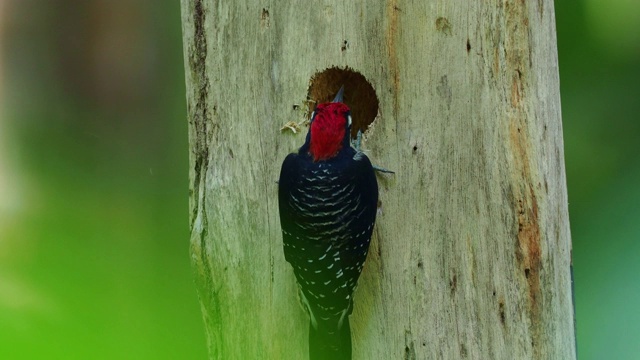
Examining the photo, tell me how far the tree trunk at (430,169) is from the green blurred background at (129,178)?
36cm

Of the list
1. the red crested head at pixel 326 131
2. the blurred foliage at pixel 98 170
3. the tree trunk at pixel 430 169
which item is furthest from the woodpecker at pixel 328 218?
the blurred foliage at pixel 98 170

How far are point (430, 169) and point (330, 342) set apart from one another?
2.33 ft

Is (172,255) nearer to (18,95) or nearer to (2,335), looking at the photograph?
(18,95)

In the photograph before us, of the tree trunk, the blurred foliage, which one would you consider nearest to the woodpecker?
the tree trunk

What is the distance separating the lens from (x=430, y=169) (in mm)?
2332

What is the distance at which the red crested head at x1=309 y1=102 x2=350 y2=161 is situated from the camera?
2295mm

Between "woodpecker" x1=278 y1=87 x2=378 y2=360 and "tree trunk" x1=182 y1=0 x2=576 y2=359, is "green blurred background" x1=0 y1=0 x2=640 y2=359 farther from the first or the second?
"woodpecker" x1=278 y1=87 x2=378 y2=360

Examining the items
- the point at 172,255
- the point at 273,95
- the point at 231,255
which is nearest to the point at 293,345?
the point at 231,255

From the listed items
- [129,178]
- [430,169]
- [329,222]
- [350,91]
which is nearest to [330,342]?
[329,222]

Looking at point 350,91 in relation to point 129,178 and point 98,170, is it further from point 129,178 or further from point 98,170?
point 98,170

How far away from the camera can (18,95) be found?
6.00ft

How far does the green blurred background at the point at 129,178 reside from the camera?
122 cm

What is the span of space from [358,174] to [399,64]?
436mm

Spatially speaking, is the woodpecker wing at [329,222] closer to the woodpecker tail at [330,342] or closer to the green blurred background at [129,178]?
the woodpecker tail at [330,342]
